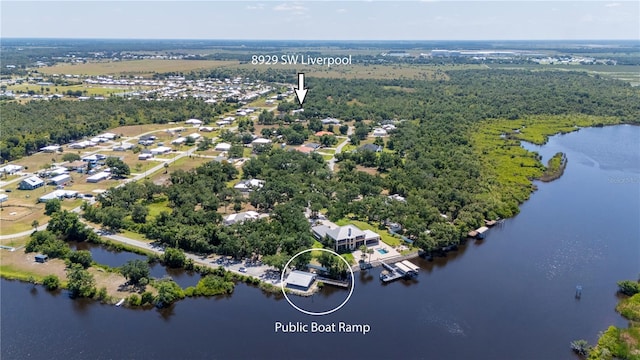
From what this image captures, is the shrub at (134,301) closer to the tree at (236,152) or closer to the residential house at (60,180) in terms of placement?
the residential house at (60,180)

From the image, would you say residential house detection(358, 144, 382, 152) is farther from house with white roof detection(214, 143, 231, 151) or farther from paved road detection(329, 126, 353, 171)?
house with white roof detection(214, 143, 231, 151)

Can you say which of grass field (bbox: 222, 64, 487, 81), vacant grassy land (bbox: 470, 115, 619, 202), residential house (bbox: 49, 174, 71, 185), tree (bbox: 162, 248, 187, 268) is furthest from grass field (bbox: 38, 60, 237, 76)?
tree (bbox: 162, 248, 187, 268)

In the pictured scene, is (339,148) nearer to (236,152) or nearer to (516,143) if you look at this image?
(236,152)

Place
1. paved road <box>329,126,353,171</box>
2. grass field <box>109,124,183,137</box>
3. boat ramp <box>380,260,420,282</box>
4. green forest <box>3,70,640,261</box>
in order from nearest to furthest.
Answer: boat ramp <box>380,260,420,282</box>
green forest <box>3,70,640,261</box>
paved road <box>329,126,353,171</box>
grass field <box>109,124,183,137</box>

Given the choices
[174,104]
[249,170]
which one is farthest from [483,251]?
[174,104]

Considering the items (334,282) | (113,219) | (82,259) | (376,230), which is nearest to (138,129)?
(113,219)

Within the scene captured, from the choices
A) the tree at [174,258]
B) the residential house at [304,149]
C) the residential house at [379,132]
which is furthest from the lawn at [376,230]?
the residential house at [379,132]
